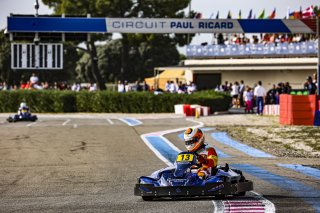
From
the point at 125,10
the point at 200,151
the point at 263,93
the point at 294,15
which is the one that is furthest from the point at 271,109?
the point at 125,10

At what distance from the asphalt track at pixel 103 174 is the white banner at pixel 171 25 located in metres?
6.79

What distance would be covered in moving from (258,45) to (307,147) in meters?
40.4

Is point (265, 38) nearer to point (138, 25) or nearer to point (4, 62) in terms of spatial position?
point (138, 25)

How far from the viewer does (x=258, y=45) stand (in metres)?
61.8

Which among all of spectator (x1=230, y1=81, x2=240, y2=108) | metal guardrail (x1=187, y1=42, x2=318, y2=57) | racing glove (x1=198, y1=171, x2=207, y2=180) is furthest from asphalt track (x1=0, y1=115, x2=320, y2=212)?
metal guardrail (x1=187, y1=42, x2=318, y2=57)

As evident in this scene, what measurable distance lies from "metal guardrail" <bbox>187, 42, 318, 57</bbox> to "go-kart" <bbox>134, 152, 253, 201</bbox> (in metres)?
46.9

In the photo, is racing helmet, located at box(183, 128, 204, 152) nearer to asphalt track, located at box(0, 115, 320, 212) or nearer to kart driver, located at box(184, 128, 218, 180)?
kart driver, located at box(184, 128, 218, 180)

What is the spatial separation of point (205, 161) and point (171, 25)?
75.8 ft

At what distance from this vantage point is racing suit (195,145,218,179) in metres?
10.9

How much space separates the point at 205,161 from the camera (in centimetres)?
1110

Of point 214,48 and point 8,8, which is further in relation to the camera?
point 214,48

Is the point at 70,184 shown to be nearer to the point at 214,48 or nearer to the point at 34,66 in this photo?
the point at 34,66

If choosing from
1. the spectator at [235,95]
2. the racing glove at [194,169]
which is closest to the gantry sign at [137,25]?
the spectator at [235,95]

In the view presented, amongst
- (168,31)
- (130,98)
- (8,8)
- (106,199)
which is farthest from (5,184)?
(130,98)
